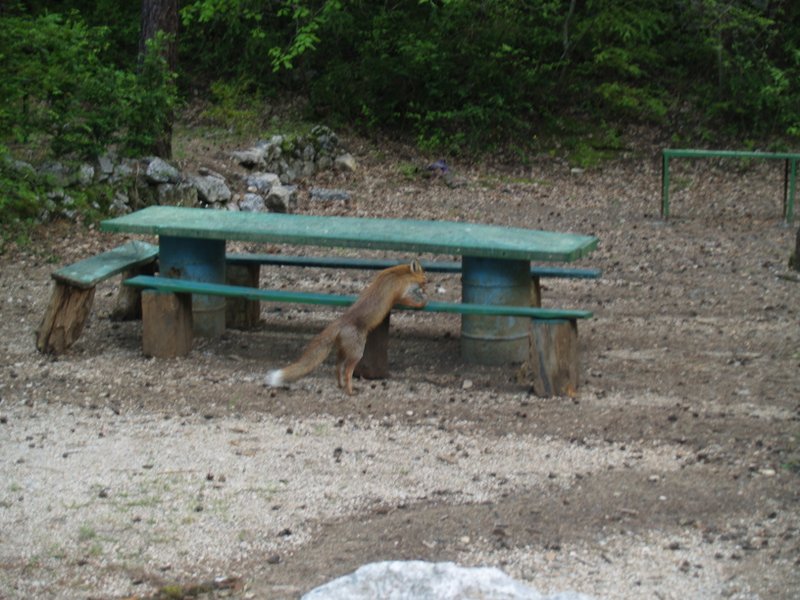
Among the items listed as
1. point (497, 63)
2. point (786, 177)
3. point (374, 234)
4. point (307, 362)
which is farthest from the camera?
point (497, 63)

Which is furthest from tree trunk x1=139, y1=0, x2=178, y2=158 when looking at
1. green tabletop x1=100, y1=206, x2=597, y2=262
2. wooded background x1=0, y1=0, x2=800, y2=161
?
green tabletop x1=100, y1=206, x2=597, y2=262

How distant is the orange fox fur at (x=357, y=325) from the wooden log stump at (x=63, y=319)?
4.33ft

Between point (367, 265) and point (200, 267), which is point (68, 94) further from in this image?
point (367, 265)

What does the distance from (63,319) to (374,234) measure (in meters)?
1.85

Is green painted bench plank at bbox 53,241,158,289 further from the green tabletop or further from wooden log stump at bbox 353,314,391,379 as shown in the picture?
wooden log stump at bbox 353,314,391,379

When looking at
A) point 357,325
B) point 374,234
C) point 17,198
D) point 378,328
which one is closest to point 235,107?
point 17,198

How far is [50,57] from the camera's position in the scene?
11.1 m

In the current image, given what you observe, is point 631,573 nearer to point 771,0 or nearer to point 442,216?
point 442,216

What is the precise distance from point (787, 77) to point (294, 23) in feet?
21.2

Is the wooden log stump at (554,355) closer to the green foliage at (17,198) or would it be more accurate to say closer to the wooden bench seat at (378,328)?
the wooden bench seat at (378,328)

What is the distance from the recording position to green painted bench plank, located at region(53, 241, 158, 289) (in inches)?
267

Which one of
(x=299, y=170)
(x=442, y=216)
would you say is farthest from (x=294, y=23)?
(x=442, y=216)

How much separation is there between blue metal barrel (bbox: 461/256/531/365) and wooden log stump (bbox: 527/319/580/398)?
1.96ft

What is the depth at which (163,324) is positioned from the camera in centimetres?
682
